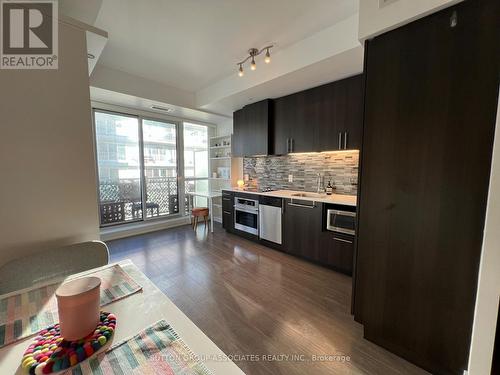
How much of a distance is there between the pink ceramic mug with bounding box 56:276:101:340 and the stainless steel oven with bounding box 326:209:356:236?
8.08ft

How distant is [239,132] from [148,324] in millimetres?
3787

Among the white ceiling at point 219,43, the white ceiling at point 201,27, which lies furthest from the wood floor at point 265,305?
the white ceiling at point 201,27

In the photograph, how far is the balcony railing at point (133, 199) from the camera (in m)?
3.99

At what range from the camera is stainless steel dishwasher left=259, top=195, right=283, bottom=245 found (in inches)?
130

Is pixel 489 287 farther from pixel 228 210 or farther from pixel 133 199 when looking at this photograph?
pixel 133 199

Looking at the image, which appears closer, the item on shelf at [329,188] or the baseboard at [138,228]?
the item on shelf at [329,188]

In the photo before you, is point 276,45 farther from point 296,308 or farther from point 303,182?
point 296,308

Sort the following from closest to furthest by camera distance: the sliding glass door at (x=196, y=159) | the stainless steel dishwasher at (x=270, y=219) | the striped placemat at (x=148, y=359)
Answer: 1. the striped placemat at (x=148, y=359)
2. the stainless steel dishwasher at (x=270, y=219)
3. the sliding glass door at (x=196, y=159)

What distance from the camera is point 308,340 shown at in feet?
5.41

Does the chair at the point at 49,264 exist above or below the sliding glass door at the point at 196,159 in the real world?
below

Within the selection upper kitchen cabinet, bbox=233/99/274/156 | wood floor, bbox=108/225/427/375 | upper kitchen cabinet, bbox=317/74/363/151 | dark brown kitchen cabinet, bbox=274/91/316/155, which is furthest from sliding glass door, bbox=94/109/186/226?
upper kitchen cabinet, bbox=317/74/363/151

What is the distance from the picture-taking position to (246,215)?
3842 mm

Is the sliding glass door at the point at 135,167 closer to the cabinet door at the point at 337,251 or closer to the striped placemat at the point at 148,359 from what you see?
the cabinet door at the point at 337,251

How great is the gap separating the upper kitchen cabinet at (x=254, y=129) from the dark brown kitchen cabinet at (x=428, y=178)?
2198 mm
